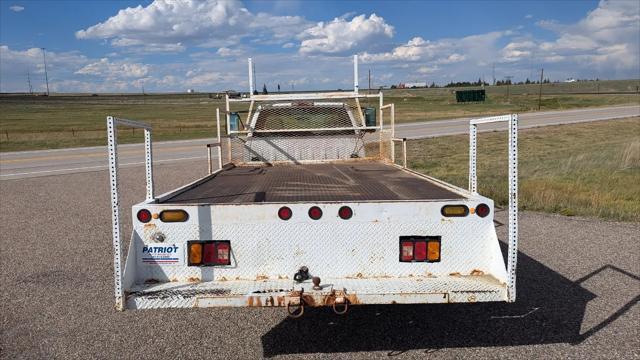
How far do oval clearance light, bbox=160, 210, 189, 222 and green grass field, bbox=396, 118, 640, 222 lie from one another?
25.1 feet

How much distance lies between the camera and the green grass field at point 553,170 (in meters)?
10.3

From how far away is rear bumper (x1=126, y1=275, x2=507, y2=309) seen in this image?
3.80 m

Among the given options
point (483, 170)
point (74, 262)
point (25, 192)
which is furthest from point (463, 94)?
point (74, 262)

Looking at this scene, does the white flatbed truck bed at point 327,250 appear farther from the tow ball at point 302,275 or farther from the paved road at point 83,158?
the paved road at point 83,158

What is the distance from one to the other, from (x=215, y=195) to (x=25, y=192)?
10785 mm

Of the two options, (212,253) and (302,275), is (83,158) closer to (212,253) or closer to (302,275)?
(212,253)

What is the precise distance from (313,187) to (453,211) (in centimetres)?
148

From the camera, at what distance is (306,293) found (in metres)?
3.87

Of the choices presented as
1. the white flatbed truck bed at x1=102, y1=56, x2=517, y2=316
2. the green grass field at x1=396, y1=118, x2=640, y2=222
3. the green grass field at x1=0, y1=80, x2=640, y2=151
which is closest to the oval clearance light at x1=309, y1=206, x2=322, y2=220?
the white flatbed truck bed at x1=102, y1=56, x2=517, y2=316

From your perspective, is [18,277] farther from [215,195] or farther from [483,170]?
[483,170]

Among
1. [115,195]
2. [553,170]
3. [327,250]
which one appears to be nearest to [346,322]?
[327,250]

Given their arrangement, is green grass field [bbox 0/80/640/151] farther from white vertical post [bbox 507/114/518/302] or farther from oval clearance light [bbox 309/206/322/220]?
white vertical post [bbox 507/114/518/302]

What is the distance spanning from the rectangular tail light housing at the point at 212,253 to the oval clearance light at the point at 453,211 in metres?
1.51

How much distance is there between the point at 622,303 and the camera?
5.36m
